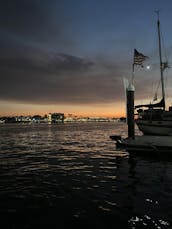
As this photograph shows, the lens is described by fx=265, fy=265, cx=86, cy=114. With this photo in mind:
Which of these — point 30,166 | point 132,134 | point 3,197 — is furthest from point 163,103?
point 3,197

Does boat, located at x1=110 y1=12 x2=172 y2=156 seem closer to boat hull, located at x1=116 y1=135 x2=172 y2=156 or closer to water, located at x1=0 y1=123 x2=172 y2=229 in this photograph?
boat hull, located at x1=116 y1=135 x2=172 y2=156

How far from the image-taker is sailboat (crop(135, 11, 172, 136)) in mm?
39219

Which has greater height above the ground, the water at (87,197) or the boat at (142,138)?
the boat at (142,138)

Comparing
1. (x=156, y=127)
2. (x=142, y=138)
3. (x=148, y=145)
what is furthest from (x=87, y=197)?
(x=156, y=127)

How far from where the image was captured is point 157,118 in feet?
134

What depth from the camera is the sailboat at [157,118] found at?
129 ft

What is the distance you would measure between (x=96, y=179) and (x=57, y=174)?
3211mm

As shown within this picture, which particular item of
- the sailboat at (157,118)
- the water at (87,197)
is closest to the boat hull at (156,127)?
the sailboat at (157,118)

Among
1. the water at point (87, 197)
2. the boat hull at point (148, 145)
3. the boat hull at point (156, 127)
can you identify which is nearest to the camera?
the water at point (87, 197)

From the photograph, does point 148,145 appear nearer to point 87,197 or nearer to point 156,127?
point 87,197

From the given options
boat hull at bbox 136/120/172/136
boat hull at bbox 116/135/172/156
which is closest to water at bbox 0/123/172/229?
boat hull at bbox 116/135/172/156

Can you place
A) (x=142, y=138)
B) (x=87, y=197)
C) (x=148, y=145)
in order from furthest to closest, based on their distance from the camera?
(x=142, y=138)
(x=148, y=145)
(x=87, y=197)

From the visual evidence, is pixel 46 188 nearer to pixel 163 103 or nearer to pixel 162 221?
pixel 162 221

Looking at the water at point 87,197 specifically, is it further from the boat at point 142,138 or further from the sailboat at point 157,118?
the sailboat at point 157,118
